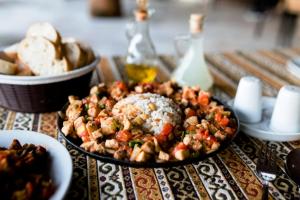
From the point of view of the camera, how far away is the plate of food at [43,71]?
86cm

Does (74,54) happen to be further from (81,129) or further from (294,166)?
(294,166)

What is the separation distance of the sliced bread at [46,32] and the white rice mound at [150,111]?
0.97 ft

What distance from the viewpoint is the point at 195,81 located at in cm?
112

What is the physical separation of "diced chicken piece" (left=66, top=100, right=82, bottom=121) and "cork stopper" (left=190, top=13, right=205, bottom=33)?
16.1 inches

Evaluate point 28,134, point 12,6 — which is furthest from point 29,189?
point 12,6

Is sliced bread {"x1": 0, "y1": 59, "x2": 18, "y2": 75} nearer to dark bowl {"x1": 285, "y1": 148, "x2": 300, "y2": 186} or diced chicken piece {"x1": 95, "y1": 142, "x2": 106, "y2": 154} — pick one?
diced chicken piece {"x1": 95, "y1": 142, "x2": 106, "y2": 154}

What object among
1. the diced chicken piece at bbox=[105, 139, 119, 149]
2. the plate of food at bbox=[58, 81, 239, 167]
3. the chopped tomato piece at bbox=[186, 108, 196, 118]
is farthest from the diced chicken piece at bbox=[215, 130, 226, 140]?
the diced chicken piece at bbox=[105, 139, 119, 149]

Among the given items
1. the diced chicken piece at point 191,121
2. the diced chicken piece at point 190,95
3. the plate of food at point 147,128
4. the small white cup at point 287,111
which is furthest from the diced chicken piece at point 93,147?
the small white cup at point 287,111

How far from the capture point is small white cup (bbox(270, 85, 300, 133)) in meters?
0.81

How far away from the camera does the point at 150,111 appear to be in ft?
2.49

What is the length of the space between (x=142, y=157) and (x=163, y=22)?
410cm

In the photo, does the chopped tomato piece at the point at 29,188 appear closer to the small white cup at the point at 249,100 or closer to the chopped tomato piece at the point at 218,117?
the chopped tomato piece at the point at 218,117

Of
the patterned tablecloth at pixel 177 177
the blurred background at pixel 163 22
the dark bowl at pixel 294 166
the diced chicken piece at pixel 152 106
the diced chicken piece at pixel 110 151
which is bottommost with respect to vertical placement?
the blurred background at pixel 163 22

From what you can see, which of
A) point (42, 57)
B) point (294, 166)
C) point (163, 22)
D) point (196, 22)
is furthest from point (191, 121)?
point (163, 22)
